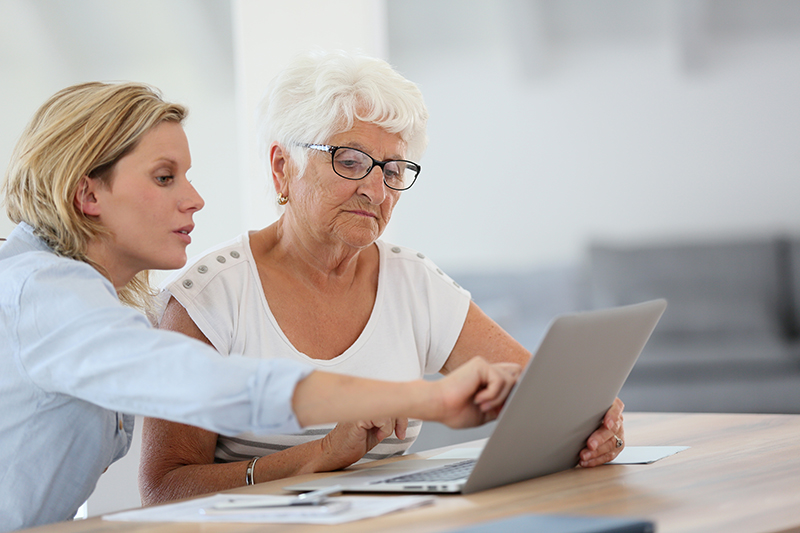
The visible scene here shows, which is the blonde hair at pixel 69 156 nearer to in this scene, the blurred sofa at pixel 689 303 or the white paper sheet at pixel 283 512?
the white paper sheet at pixel 283 512

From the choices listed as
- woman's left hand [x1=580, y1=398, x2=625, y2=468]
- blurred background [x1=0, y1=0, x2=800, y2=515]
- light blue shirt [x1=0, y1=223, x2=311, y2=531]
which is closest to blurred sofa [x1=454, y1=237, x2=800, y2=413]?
blurred background [x1=0, y1=0, x2=800, y2=515]

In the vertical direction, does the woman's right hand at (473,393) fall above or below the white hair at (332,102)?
below

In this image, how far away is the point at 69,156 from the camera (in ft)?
3.62

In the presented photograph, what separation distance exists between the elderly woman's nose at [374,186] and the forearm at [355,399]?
72 cm

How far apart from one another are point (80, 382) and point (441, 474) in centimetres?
45

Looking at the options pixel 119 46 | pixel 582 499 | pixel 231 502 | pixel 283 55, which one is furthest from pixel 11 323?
pixel 119 46

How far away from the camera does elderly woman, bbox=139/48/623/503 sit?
58.1 inches

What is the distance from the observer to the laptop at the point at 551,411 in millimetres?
917

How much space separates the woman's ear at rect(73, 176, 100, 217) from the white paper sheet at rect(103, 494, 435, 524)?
0.40 meters

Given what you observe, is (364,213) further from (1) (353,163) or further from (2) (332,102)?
(2) (332,102)

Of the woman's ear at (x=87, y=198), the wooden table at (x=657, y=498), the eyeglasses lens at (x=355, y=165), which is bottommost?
the wooden table at (x=657, y=498)

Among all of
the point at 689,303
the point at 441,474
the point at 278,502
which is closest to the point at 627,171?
the point at 689,303

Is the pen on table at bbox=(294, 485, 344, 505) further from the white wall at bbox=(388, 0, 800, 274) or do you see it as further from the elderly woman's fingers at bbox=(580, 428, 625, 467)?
the white wall at bbox=(388, 0, 800, 274)

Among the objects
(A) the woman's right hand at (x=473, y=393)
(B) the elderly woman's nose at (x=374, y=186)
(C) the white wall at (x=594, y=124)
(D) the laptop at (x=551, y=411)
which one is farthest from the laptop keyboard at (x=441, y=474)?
(C) the white wall at (x=594, y=124)
